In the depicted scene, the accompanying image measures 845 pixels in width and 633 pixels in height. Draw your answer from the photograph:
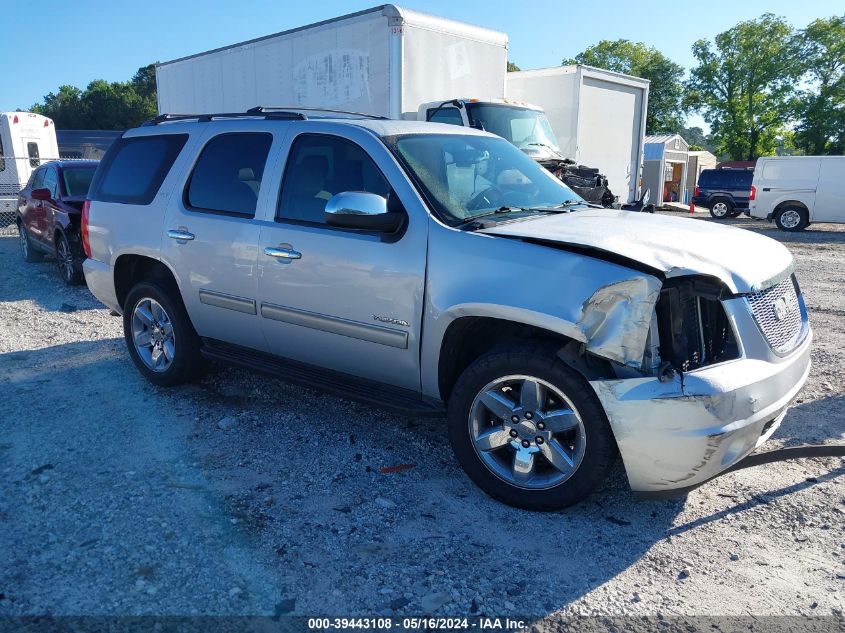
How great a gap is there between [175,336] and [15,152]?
17589mm

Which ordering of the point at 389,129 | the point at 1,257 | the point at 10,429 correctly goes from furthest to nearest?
the point at 1,257, the point at 10,429, the point at 389,129

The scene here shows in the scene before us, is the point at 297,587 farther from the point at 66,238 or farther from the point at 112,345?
the point at 66,238

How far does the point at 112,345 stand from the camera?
6.39 metres

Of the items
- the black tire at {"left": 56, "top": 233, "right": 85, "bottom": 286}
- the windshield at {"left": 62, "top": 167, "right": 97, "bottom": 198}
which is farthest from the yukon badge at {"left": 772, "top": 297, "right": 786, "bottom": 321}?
the windshield at {"left": 62, "top": 167, "right": 97, "bottom": 198}

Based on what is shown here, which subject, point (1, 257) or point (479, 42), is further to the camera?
point (1, 257)

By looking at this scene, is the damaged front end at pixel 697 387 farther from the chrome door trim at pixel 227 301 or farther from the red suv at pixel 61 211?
the red suv at pixel 61 211

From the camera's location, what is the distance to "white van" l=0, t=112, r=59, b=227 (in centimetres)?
1838

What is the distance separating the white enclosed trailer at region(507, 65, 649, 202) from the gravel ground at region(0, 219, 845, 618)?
918cm

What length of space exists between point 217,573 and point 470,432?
135cm

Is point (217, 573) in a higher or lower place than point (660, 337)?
lower

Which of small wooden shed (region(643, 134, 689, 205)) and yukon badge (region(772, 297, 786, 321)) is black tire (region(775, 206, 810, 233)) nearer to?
small wooden shed (region(643, 134, 689, 205))

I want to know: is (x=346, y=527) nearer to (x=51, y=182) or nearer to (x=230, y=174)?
(x=230, y=174)

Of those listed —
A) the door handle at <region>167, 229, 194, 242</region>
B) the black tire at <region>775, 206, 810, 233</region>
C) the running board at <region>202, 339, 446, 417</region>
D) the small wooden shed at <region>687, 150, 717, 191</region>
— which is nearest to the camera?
the running board at <region>202, 339, 446, 417</region>

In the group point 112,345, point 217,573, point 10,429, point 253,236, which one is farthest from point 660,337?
point 112,345
